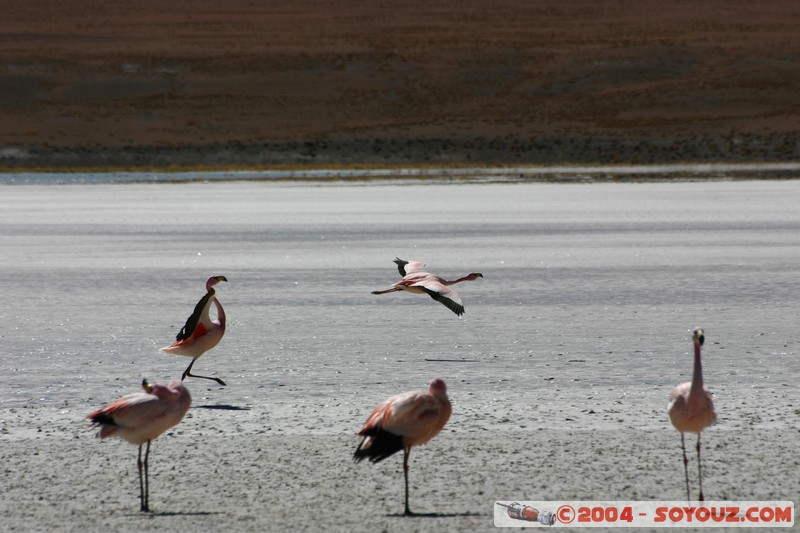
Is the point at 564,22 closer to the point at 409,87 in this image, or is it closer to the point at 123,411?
the point at 409,87

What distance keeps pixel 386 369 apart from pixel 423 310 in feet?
12.3

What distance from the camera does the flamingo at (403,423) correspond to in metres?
5.48

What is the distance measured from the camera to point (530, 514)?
587cm

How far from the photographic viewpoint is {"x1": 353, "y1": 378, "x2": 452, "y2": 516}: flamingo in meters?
5.48

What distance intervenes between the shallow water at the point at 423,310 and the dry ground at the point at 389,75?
177 feet

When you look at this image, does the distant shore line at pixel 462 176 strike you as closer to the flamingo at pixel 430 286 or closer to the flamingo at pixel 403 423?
the flamingo at pixel 430 286

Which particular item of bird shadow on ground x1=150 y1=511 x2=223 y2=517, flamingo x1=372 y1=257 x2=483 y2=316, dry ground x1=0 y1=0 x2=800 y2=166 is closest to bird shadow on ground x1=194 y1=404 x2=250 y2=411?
flamingo x1=372 y1=257 x2=483 y2=316

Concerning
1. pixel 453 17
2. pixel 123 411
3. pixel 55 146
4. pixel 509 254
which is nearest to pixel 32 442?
pixel 123 411

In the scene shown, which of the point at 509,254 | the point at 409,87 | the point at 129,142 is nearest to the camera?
the point at 509,254

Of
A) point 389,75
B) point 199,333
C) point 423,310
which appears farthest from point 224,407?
point 389,75

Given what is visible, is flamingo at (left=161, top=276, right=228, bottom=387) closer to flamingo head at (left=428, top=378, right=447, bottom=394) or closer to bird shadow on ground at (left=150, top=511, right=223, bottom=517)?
bird shadow on ground at (left=150, top=511, right=223, bottom=517)

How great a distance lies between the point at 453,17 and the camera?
100688mm

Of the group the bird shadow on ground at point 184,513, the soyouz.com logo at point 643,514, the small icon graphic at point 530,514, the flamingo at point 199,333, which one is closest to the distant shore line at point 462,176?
the flamingo at point 199,333

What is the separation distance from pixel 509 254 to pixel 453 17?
8434 cm
